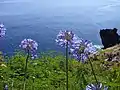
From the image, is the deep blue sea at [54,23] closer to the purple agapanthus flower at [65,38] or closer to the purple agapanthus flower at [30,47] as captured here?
the purple agapanthus flower at [30,47]

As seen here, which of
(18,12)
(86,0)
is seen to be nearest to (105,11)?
(18,12)

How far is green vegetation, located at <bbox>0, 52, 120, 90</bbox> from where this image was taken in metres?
5.95

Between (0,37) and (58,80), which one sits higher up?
(0,37)

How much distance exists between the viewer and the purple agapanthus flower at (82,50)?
3.60 metres

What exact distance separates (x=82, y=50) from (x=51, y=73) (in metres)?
3.55

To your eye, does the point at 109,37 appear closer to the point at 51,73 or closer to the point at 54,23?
the point at 54,23

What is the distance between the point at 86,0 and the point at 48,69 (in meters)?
29.8

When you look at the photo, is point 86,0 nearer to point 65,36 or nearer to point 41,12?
point 41,12

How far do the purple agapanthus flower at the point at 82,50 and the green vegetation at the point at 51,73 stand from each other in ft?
5.50

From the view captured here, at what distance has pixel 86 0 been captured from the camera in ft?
121

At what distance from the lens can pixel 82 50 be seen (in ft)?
11.8

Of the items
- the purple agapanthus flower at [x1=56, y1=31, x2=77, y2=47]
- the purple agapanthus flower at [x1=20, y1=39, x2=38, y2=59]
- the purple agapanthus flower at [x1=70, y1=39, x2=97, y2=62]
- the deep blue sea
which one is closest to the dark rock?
the deep blue sea

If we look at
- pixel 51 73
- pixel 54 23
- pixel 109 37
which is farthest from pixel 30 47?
pixel 54 23

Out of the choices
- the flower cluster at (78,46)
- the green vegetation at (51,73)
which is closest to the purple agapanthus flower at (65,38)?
the flower cluster at (78,46)
